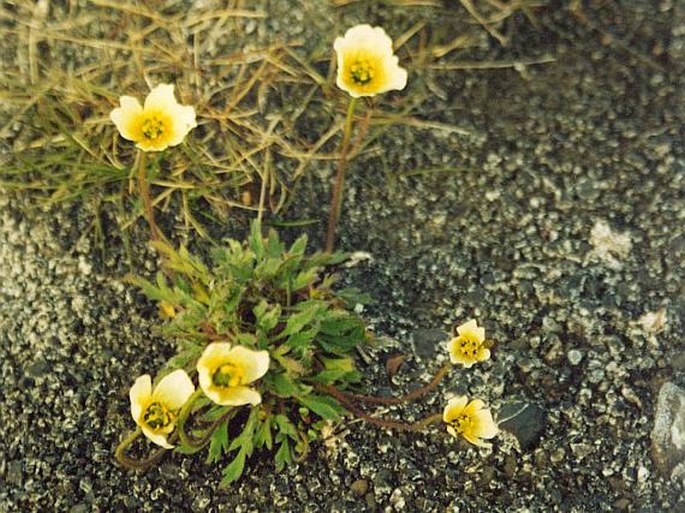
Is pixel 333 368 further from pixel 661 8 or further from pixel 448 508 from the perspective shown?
pixel 661 8

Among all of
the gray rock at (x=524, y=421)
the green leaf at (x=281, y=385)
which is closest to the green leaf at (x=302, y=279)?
the green leaf at (x=281, y=385)

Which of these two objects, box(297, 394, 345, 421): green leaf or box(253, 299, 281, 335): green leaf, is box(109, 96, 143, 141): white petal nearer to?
box(253, 299, 281, 335): green leaf

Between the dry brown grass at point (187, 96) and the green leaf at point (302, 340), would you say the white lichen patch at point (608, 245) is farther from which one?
the green leaf at point (302, 340)

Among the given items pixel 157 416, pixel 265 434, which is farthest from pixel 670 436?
pixel 157 416

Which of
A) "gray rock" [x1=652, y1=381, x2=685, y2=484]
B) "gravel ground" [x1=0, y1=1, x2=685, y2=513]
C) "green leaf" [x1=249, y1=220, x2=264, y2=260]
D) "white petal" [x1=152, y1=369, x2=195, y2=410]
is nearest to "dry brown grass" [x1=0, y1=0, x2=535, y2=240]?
"gravel ground" [x1=0, y1=1, x2=685, y2=513]

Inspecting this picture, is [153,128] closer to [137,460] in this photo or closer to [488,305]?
[137,460]

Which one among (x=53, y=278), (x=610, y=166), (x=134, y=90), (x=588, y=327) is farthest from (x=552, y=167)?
(x=53, y=278)
